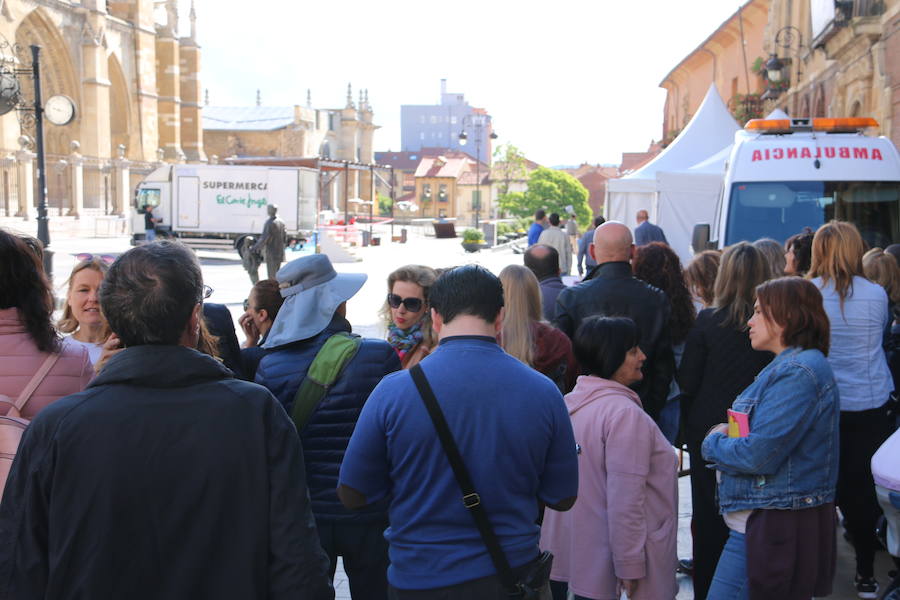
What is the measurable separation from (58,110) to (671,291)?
20.2m

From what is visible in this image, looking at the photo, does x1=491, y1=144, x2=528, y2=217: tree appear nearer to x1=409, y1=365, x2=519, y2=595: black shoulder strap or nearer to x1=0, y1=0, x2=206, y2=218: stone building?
x1=0, y1=0, x2=206, y2=218: stone building

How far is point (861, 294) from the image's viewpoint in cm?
473

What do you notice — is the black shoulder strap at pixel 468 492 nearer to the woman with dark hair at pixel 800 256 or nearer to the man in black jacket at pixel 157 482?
the man in black jacket at pixel 157 482

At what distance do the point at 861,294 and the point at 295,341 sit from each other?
3.01 metres

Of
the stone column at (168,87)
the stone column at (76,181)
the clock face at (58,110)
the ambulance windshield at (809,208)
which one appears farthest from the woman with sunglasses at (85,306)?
the stone column at (168,87)

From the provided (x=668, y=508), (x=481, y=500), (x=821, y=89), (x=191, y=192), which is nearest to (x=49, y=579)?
(x=481, y=500)

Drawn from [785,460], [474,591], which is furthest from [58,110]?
[474,591]

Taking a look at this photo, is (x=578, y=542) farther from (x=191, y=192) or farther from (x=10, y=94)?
(x=191, y=192)

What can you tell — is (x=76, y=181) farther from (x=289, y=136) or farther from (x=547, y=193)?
(x=289, y=136)

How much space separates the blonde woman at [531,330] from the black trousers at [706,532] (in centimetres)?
80

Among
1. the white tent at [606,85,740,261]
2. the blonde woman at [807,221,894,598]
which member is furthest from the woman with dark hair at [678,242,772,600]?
the white tent at [606,85,740,261]

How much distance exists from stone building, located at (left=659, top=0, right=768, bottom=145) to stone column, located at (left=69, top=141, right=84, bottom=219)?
1124 inches

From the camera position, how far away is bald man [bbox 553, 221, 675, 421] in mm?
5004

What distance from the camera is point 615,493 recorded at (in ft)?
11.1
